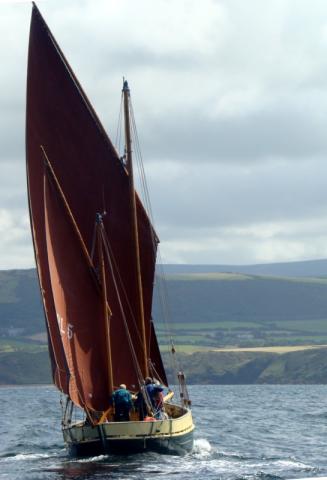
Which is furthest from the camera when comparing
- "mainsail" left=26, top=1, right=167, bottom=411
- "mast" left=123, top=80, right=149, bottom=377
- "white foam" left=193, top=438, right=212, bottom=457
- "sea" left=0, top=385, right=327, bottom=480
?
"mast" left=123, top=80, right=149, bottom=377

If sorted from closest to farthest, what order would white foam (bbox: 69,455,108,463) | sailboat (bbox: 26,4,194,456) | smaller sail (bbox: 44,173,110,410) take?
1. white foam (bbox: 69,455,108,463)
2. smaller sail (bbox: 44,173,110,410)
3. sailboat (bbox: 26,4,194,456)

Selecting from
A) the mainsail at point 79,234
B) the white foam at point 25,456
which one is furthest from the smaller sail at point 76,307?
the white foam at point 25,456

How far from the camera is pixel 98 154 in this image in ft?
198

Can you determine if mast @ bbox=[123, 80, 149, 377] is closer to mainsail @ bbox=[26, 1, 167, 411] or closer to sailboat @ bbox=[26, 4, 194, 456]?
sailboat @ bbox=[26, 4, 194, 456]

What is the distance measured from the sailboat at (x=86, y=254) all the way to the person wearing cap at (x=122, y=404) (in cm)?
77

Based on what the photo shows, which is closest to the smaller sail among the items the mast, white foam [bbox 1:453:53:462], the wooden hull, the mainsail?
the mainsail

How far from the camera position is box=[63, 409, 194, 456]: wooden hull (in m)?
54.4

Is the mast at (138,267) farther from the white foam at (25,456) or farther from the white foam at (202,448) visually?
the white foam at (25,456)

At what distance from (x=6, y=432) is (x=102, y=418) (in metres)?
29.6

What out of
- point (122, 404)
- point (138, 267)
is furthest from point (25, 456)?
point (138, 267)

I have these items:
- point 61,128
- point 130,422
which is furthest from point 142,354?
point 61,128

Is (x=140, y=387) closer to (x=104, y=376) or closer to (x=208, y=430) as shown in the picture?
(x=104, y=376)

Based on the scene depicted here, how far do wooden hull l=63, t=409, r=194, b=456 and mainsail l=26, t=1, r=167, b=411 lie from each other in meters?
1.72

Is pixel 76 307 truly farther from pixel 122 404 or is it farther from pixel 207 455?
pixel 207 455
